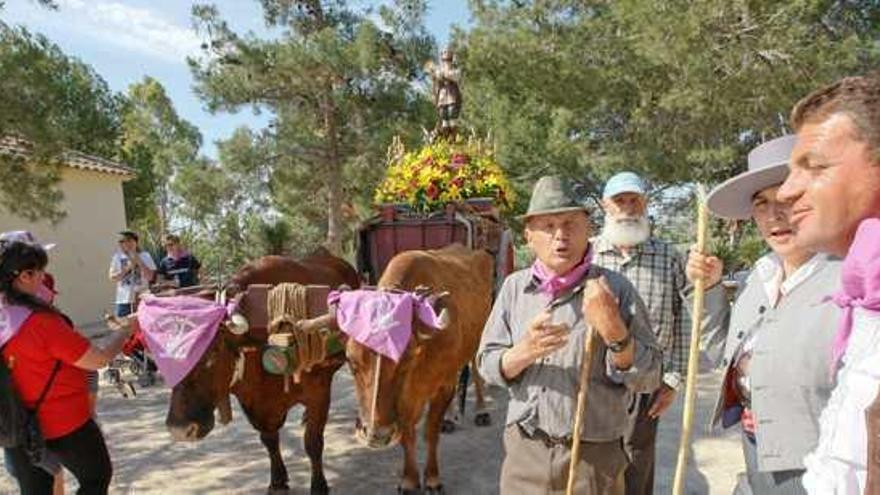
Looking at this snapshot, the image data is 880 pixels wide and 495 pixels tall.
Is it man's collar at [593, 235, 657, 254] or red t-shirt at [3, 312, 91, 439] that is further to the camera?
man's collar at [593, 235, 657, 254]

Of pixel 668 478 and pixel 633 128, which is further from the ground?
pixel 633 128

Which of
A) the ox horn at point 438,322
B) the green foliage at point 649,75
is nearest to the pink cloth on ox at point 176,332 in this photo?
the ox horn at point 438,322

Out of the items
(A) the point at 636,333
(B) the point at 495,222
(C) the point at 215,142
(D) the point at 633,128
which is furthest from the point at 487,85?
(A) the point at 636,333

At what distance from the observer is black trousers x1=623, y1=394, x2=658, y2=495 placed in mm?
3246

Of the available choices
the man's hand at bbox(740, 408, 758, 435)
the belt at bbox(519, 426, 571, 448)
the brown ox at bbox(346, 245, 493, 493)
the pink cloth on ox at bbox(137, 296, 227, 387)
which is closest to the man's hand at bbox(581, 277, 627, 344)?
the belt at bbox(519, 426, 571, 448)

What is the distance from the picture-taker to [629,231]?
3.34 m

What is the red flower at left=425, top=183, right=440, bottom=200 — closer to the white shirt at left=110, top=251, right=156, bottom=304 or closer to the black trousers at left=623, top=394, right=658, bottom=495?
the black trousers at left=623, top=394, right=658, bottom=495

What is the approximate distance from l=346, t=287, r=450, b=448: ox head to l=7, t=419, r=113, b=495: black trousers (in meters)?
1.35

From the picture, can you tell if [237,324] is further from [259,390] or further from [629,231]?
[629,231]

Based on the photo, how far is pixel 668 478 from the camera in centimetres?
482

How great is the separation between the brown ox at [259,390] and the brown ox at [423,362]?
0.67 m

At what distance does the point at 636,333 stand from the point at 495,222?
429 centimetres

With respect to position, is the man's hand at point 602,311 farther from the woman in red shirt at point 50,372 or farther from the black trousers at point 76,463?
the black trousers at point 76,463

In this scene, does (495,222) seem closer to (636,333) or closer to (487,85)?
(636,333)
